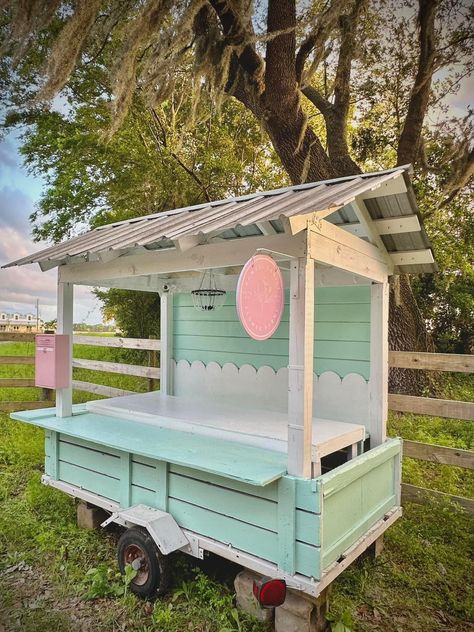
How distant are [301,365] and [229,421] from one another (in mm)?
1214

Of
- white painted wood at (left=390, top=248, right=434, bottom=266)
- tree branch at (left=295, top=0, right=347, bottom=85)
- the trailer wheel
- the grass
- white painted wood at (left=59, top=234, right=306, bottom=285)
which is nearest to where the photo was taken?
white painted wood at (left=59, top=234, right=306, bottom=285)

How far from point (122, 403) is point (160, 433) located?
3.06 feet

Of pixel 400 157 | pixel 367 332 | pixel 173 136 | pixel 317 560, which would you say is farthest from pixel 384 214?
pixel 173 136

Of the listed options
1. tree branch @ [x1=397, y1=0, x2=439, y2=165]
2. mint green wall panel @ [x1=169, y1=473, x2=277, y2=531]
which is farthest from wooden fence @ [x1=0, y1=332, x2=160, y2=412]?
tree branch @ [x1=397, y1=0, x2=439, y2=165]

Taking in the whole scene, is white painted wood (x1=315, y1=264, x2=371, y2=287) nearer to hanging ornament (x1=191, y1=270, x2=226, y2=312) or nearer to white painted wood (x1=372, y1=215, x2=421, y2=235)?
white painted wood (x1=372, y1=215, x2=421, y2=235)

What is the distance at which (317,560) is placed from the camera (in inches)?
85.4

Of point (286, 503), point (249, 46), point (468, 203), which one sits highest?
point (249, 46)

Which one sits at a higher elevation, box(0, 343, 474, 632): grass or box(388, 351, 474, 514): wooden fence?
box(388, 351, 474, 514): wooden fence

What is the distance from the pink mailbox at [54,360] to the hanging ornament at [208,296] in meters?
1.35

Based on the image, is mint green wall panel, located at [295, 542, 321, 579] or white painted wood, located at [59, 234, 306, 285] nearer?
mint green wall panel, located at [295, 542, 321, 579]

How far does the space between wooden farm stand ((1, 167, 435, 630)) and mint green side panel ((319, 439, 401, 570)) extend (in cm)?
1

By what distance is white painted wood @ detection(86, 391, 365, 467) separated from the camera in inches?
106

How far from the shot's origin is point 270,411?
147 inches

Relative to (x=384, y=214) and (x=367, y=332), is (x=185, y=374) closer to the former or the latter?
(x=367, y=332)
